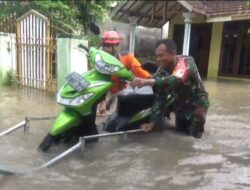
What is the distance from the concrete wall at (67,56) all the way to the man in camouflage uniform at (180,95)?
3.33 m

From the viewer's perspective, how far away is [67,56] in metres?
7.58

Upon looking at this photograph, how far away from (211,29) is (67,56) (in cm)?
934

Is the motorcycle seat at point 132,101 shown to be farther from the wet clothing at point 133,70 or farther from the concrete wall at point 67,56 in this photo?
the concrete wall at point 67,56

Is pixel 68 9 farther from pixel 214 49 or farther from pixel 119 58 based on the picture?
pixel 119 58

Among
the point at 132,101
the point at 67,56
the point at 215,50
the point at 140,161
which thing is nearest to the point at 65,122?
the point at 140,161

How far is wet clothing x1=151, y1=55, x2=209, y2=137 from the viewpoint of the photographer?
4.45 m

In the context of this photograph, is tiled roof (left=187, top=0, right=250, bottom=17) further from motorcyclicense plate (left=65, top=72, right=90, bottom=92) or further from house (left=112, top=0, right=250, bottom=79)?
motorcyclicense plate (left=65, top=72, right=90, bottom=92)

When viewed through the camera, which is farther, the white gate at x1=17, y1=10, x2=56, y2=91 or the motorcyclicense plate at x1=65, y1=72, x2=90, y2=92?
the white gate at x1=17, y1=10, x2=56, y2=91

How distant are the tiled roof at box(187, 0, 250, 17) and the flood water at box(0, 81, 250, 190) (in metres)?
8.32

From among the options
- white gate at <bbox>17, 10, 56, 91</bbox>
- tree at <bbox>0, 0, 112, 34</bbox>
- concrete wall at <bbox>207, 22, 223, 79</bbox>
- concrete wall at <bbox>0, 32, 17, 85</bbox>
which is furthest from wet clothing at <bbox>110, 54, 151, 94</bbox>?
concrete wall at <bbox>207, 22, 223, 79</bbox>

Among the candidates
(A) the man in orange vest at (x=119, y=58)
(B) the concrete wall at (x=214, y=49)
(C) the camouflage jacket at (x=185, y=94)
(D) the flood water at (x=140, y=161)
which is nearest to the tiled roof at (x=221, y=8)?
(B) the concrete wall at (x=214, y=49)

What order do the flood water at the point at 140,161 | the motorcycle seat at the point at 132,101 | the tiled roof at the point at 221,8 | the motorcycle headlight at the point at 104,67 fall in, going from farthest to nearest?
the tiled roof at the point at 221,8, the motorcycle seat at the point at 132,101, the motorcycle headlight at the point at 104,67, the flood water at the point at 140,161

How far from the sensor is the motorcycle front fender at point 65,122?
3.70 meters

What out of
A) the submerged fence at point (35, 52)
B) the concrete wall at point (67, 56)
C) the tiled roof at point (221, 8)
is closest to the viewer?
the concrete wall at point (67, 56)
